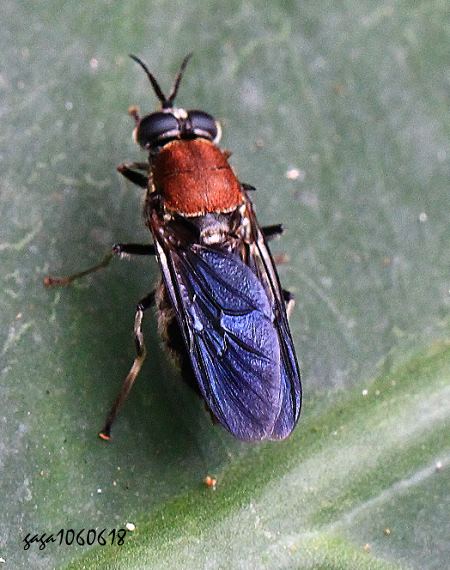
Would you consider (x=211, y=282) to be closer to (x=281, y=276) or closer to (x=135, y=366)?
(x=135, y=366)

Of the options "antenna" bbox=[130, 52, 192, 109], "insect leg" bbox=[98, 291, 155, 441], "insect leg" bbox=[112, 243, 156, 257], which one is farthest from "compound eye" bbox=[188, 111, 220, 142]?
"insect leg" bbox=[98, 291, 155, 441]

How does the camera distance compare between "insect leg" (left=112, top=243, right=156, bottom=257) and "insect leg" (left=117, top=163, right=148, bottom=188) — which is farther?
"insect leg" (left=117, top=163, right=148, bottom=188)

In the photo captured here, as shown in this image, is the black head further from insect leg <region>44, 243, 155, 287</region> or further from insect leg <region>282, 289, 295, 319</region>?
insect leg <region>282, 289, 295, 319</region>

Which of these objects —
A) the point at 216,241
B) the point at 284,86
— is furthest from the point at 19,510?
the point at 284,86

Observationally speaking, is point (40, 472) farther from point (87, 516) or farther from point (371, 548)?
point (371, 548)

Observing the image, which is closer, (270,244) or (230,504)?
(230,504)

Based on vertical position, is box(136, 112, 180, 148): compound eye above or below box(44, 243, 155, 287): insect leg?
above

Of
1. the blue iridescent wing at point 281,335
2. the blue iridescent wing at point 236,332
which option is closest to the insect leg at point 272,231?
the blue iridescent wing at point 281,335
